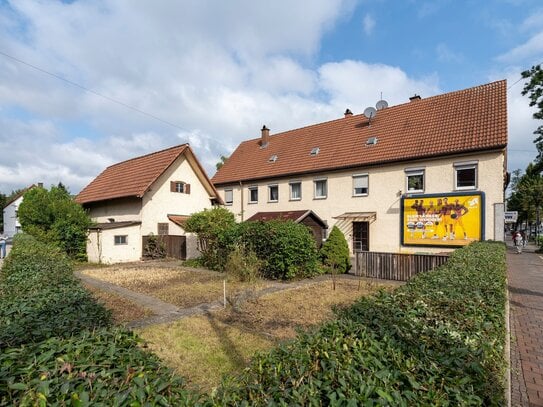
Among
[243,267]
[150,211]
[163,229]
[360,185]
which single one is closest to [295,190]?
[360,185]

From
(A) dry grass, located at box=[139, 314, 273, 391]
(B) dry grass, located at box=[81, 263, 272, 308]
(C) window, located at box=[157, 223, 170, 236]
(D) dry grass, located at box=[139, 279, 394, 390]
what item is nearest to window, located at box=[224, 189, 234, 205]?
(C) window, located at box=[157, 223, 170, 236]

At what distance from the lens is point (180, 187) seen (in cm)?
2169

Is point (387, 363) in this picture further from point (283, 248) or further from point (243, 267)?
point (283, 248)

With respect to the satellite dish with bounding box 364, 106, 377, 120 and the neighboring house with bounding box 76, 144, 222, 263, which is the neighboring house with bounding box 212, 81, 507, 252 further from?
the neighboring house with bounding box 76, 144, 222, 263

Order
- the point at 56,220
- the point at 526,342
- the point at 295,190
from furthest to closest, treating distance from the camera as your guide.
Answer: the point at 295,190 < the point at 56,220 < the point at 526,342

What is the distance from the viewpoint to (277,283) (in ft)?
39.1

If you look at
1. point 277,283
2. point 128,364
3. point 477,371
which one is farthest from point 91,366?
point 277,283

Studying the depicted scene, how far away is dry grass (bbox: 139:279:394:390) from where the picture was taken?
5.02 m

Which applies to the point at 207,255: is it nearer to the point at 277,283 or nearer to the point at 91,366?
the point at 277,283

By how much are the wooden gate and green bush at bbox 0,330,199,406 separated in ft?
56.8

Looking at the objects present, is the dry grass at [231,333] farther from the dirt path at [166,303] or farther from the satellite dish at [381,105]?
the satellite dish at [381,105]

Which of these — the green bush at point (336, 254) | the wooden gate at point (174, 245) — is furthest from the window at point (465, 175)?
the wooden gate at point (174, 245)

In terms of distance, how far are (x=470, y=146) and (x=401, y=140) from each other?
4091 millimetres

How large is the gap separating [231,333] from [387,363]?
4728 millimetres
